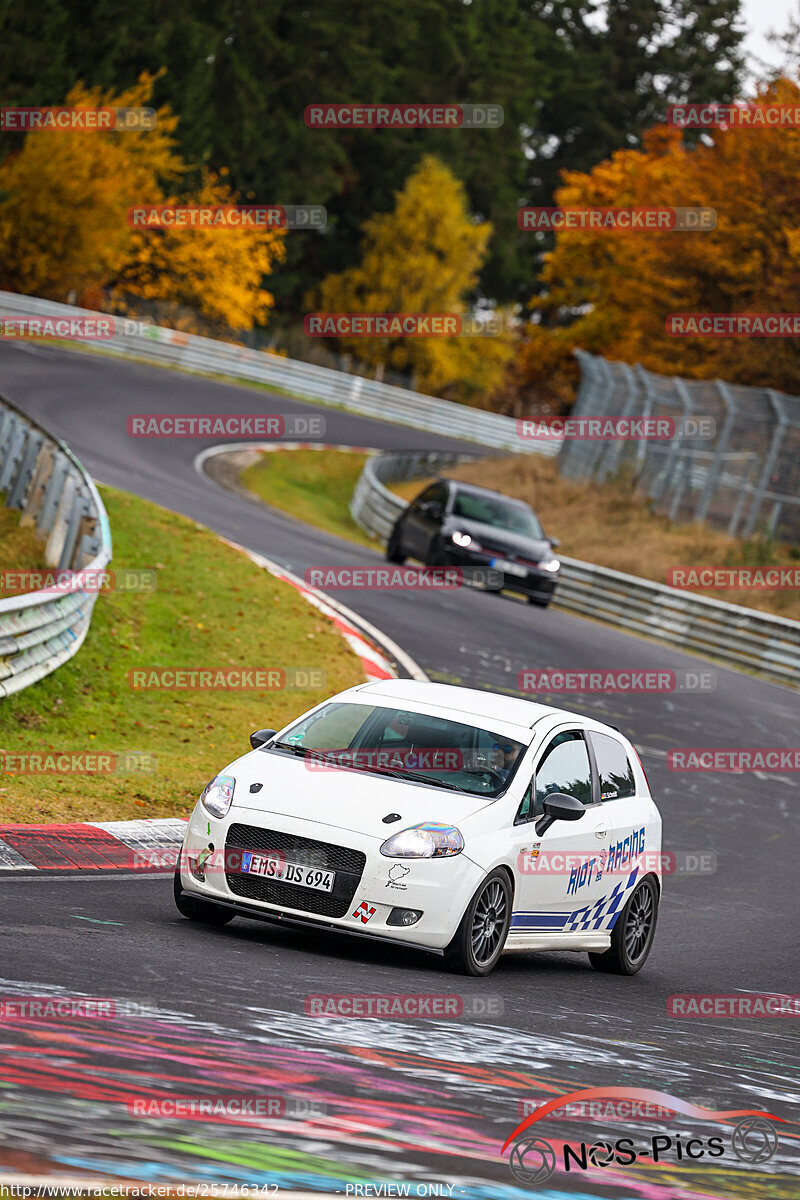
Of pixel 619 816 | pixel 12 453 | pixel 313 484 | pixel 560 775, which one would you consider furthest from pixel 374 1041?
pixel 313 484

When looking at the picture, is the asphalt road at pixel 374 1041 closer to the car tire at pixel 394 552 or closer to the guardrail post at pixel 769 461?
the car tire at pixel 394 552

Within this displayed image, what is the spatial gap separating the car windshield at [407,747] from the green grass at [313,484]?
2352 centimetres

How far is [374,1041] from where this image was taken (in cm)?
633

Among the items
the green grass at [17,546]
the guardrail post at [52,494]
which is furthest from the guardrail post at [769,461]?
the green grass at [17,546]

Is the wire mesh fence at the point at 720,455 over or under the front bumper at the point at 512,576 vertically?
over

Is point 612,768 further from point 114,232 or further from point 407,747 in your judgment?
point 114,232

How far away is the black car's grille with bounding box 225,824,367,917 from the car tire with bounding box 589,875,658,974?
250 cm

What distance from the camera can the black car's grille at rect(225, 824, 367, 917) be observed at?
26.5 feet

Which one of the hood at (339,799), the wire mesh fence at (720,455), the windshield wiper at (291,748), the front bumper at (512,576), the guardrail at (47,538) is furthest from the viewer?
the wire mesh fence at (720,455)

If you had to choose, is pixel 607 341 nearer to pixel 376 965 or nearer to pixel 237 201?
pixel 237 201

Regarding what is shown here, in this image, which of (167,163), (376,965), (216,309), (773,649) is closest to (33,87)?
(167,163)

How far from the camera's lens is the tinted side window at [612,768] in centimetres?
1001

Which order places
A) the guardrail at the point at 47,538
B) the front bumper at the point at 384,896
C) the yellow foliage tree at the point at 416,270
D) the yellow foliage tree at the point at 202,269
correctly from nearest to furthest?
the front bumper at the point at 384,896 < the guardrail at the point at 47,538 < the yellow foliage tree at the point at 202,269 < the yellow foliage tree at the point at 416,270

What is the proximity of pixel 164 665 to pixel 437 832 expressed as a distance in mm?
8417
